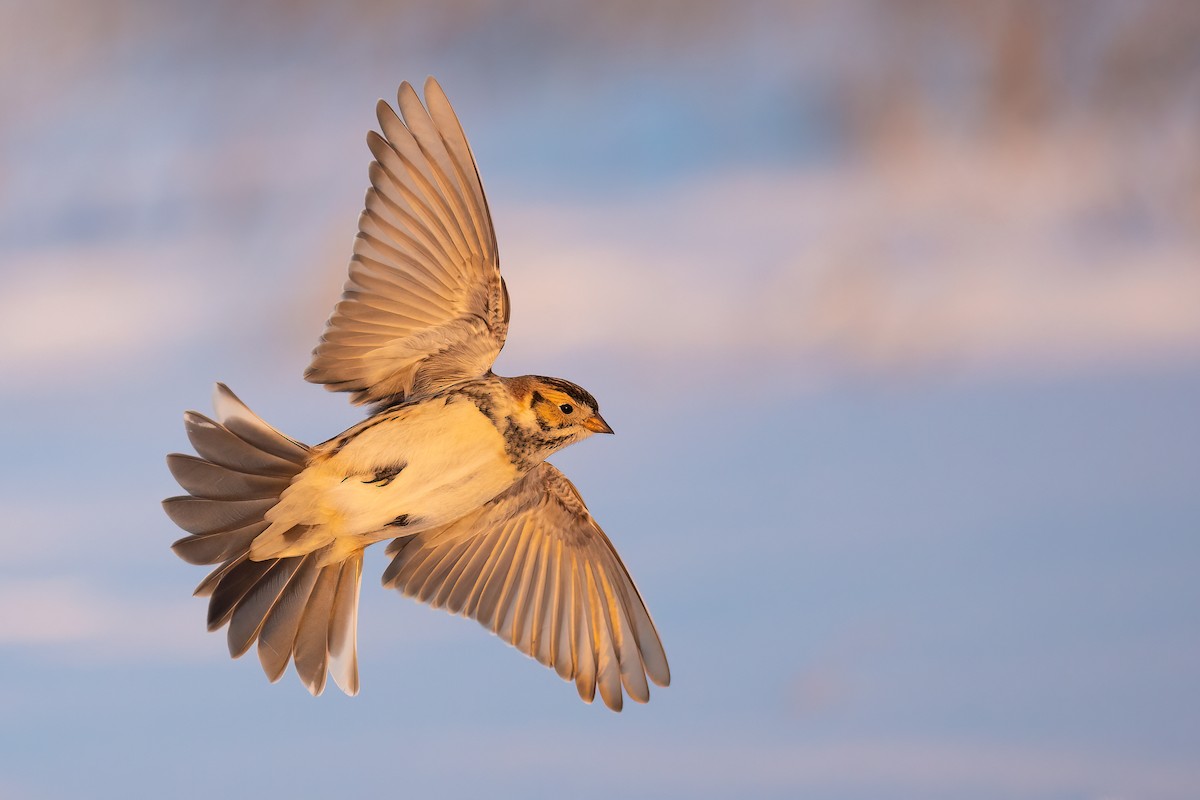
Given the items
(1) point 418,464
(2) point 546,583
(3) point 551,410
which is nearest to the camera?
(1) point 418,464

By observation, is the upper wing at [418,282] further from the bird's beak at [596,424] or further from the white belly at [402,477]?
the bird's beak at [596,424]

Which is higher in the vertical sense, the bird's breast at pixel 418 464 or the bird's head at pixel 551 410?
the bird's head at pixel 551 410

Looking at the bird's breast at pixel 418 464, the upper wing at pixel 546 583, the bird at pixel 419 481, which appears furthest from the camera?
the upper wing at pixel 546 583

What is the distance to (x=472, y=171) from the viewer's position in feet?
22.4

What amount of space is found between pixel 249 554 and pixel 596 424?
1.93 meters

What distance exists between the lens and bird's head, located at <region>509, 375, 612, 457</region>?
6.44 m

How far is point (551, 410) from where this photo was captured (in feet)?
21.2

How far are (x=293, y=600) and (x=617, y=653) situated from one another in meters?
1.92

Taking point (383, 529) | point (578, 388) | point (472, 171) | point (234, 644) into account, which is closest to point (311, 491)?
point (383, 529)

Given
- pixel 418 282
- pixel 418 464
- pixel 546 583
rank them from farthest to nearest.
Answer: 1. pixel 546 583
2. pixel 418 282
3. pixel 418 464

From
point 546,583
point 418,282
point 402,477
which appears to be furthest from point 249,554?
point 546,583

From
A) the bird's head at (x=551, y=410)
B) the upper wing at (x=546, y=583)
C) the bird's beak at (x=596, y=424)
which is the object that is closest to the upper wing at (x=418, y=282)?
the bird's head at (x=551, y=410)

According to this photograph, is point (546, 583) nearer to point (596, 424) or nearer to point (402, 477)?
point (596, 424)

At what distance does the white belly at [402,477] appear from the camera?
629 cm
